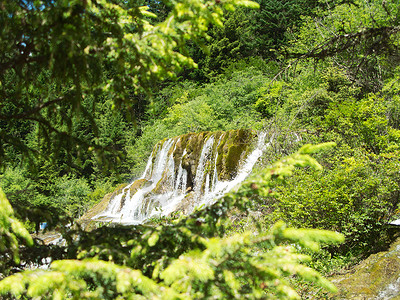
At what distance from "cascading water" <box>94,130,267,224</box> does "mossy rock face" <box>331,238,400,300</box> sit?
543 centimetres

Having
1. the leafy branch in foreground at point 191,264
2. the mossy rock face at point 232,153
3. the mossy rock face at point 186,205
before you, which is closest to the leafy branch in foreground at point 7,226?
the leafy branch in foreground at point 191,264

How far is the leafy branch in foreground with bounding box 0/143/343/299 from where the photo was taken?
5.09 feet

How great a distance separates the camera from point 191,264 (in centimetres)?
158

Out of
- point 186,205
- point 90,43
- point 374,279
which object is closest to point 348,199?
point 374,279

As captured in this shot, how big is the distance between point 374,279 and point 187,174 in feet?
35.9

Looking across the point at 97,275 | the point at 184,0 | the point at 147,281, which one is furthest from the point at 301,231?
the point at 184,0

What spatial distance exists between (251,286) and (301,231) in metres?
0.43

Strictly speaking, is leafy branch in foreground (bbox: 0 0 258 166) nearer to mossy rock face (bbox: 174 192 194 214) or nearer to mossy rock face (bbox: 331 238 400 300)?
mossy rock face (bbox: 331 238 400 300)

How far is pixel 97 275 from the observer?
1660 mm

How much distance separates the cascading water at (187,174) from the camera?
12625 mm

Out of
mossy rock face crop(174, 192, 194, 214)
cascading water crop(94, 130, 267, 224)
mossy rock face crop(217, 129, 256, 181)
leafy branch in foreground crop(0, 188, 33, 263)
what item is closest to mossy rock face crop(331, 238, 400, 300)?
leafy branch in foreground crop(0, 188, 33, 263)

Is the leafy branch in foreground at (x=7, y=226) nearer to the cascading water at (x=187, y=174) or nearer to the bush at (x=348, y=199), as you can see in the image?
the bush at (x=348, y=199)

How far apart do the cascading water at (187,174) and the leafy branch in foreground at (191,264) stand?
29.9 ft

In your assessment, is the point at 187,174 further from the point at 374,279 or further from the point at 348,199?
the point at 374,279
